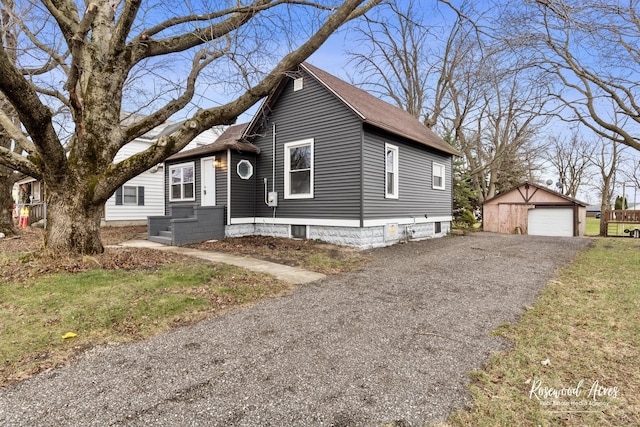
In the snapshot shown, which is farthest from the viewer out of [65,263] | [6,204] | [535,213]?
[535,213]

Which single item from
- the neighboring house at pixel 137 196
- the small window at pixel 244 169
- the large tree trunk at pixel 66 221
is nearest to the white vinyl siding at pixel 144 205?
the neighboring house at pixel 137 196

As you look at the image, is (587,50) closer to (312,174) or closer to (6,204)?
(312,174)

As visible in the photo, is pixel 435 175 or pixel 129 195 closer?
pixel 435 175

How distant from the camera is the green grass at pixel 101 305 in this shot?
10.2ft

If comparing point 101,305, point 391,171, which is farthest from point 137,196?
point 101,305

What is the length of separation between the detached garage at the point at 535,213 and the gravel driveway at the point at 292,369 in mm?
16129

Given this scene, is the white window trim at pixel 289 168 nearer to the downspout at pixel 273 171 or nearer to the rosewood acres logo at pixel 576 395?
the downspout at pixel 273 171

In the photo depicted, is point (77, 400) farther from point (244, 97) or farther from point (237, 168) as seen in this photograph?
point (237, 168)

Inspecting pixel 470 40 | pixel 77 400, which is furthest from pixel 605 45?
pixel 77 400

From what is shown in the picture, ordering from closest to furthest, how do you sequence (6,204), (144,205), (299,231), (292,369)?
(292,369) → (299,231) → (6,204) → (144,205)

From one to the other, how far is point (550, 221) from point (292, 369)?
20287 mm

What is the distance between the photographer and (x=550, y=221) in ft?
59.9

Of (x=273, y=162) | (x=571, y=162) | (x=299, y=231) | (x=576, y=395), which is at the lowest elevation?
(x=576, y=395)

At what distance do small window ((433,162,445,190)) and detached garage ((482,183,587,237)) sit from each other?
7.35m
